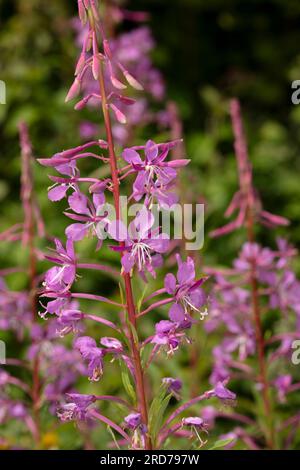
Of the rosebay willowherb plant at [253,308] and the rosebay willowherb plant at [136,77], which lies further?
the rosebay willowherb plant at [136,77]

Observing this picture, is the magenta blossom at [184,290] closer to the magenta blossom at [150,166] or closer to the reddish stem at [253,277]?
the magenta blossom at [150,166]

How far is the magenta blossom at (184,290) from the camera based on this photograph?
207 centimetres

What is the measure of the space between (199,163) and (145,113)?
28.3 inches

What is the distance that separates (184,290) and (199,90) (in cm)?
537

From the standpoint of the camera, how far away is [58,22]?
20.1 feet

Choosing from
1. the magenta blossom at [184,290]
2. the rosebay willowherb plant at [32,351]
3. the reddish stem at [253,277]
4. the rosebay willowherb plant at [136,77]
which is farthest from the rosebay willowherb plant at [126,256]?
the rosebay willowherb plant at [136,77]

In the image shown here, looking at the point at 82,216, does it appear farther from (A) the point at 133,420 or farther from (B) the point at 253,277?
(B) the point at 253,277

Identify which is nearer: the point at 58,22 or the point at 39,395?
the point at 39,395

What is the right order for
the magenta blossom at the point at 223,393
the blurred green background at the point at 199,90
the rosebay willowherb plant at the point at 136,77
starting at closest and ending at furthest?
the magenta blossom at the point at 223,393 → the rosebay willowherb plant at the point at 136,77 → the blurred green background at the point at 199,90

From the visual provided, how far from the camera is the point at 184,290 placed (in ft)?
6.86

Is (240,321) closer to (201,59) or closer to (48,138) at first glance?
(48,138)

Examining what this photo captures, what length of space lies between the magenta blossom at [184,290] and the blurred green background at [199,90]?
1550 mm

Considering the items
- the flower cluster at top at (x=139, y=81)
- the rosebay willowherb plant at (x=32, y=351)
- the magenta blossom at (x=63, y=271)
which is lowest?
the rosebay willowherb plant at (x=32, y=351)
